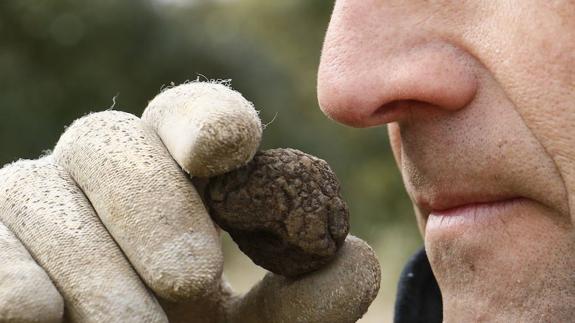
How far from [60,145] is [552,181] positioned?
2.40 feet

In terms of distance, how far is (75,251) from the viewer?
1.27 metres

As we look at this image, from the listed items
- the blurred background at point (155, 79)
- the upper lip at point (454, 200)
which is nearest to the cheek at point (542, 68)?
the upper lip at point (454, 200)

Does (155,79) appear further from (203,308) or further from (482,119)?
(482,119)

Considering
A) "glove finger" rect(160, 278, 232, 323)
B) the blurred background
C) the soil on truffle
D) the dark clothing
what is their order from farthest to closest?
the blurred background, the dark clothing, "glove finger" rect(160, 278, 232, 323), the soil on truffle

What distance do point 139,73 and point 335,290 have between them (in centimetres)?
978

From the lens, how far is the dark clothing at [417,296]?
6.69ft

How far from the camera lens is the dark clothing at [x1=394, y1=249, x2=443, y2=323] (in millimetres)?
2039

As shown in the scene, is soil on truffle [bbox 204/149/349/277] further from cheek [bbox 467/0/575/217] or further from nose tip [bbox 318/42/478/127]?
cheek [bbox 467/0/575/217]

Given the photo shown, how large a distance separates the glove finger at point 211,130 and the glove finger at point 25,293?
242 millimetres

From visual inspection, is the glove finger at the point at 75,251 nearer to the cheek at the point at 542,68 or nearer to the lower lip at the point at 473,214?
the lower lip at the point at 473,214

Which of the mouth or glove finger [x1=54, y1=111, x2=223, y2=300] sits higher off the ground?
glove finger [x1=54, y1=111, x2=223, y2=300]

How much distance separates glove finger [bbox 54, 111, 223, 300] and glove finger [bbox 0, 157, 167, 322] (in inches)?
0.8

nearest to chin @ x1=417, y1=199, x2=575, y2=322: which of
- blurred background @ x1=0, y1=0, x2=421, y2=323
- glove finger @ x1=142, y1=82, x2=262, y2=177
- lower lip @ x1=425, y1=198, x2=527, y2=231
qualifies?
lower lip @ x1=425, y1=198, x2=527, y2=231

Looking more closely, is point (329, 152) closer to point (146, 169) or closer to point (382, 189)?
point (382, 189)
